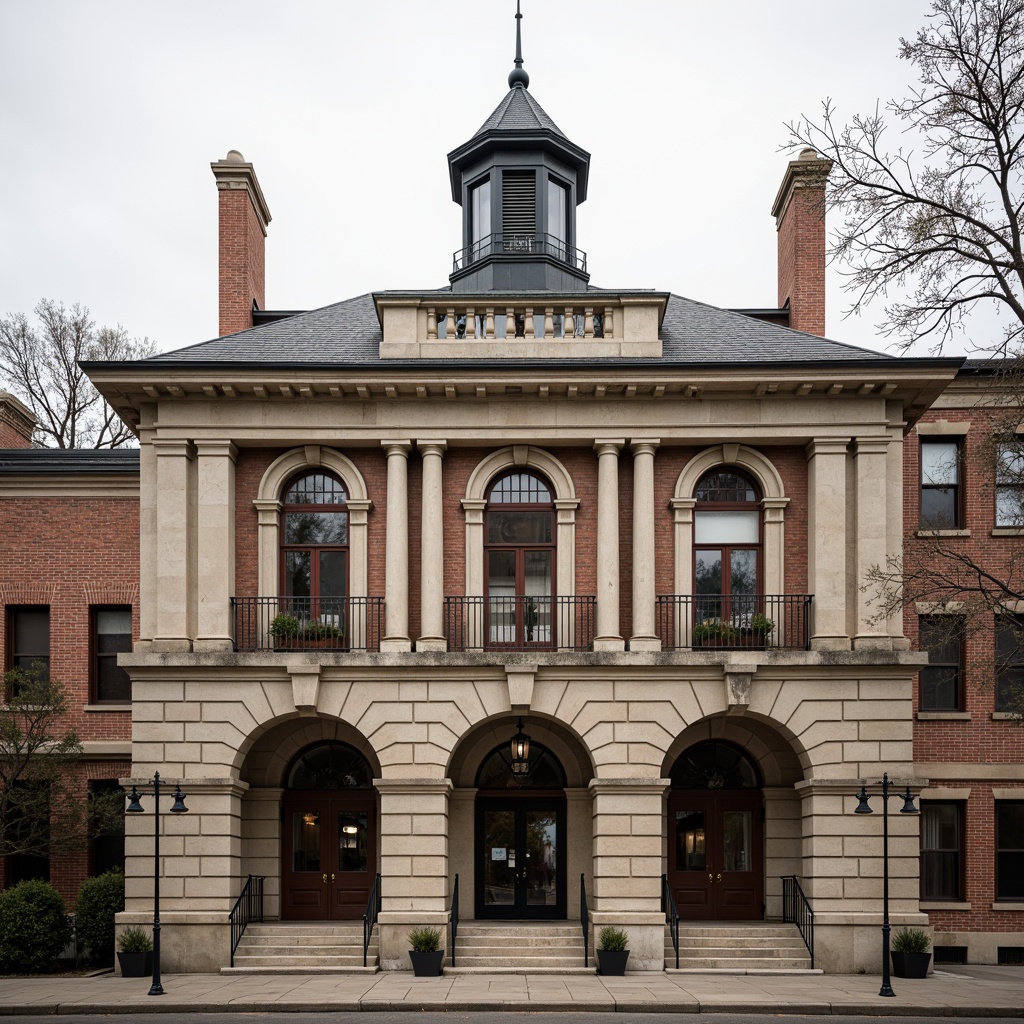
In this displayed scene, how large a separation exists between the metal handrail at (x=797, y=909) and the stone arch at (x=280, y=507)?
9747mm

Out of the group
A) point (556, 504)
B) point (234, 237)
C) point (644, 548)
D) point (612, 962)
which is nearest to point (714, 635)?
point (644, 548)

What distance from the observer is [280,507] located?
74.9 ft

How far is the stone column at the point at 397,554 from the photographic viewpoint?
2200 cm

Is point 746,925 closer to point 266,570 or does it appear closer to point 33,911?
point 266,570

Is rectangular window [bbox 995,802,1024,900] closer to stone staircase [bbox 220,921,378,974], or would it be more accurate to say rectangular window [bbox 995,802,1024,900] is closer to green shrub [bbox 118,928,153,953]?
stone staircase [bbox 220,921,378,974]

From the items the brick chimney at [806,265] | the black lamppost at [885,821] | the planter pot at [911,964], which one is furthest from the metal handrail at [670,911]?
the brick chimney at [806,265]

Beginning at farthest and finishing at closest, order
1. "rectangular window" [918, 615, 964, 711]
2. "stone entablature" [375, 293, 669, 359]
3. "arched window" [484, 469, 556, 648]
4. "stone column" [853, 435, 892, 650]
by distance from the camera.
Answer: "rectangular window" [918, 615, 964, 711], "stone entablature" [375, 293, 669, 359], "arched window" [484, 469, 556, 648], "stone column" [853, 435, 892, 650]

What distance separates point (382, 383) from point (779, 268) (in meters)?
12.8

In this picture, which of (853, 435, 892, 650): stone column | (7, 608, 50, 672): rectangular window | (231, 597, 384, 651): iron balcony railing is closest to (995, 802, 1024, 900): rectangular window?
(853, 435, 892, 650): stone column

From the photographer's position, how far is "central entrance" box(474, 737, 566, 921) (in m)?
23.7

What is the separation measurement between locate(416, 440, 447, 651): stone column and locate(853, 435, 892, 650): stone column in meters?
7.64

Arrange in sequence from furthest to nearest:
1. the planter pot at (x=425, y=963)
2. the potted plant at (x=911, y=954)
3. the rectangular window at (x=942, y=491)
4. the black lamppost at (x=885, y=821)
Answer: the rectangular window at (x=942, y=491), the potted plant at (x=911, y=954), the planter pot at (x=425, y=963), the black lamppost at (x=885, y=821)

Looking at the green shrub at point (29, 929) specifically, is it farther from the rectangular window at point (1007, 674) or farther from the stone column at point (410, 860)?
the rectangular window at point (1007, 674)

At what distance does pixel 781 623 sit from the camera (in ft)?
73.3
